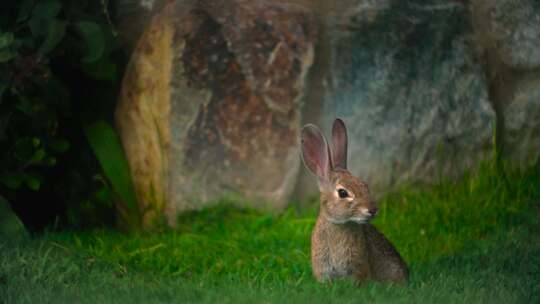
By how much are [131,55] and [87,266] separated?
1.99 m

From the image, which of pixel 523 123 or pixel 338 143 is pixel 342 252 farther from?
pixel 523 123

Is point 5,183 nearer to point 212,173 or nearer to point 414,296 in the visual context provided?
point 212,173

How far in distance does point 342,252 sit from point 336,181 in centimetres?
32

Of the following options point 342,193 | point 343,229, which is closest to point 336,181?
point 342,193

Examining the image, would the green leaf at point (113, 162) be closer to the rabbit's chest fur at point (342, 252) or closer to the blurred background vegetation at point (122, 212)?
the blurred background vegetation at point (122, 212)

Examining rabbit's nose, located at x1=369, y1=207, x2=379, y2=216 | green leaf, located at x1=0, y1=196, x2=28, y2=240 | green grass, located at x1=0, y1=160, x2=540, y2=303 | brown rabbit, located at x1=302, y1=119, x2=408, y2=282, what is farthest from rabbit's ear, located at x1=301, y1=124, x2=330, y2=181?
green leaf, located at x1=0, y1=196, x2=28, y2=240

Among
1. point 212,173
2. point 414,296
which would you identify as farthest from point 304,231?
point 414,296

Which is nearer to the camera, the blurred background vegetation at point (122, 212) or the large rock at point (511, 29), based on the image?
the blurred background vegetation at point (122, 212)

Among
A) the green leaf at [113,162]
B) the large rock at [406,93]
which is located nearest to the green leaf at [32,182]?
the green leaf at [113,162]

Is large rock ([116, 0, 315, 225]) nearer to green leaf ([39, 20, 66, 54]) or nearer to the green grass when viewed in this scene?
the green grass

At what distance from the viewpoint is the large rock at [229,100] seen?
6.67 metres

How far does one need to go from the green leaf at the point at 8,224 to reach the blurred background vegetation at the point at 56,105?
0.92 ft

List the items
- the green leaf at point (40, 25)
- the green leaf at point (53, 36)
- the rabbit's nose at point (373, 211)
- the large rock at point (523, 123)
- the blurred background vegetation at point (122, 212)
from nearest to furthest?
1. the rabbit's nose at point (373, 211)
2. the blurred background vegetation at point (122, 212)
3. the green leaf at point (53, 36)
4. the green leaf at point (40, 25)
5. the large rock at point (523, 123)

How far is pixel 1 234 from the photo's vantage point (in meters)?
6.28
